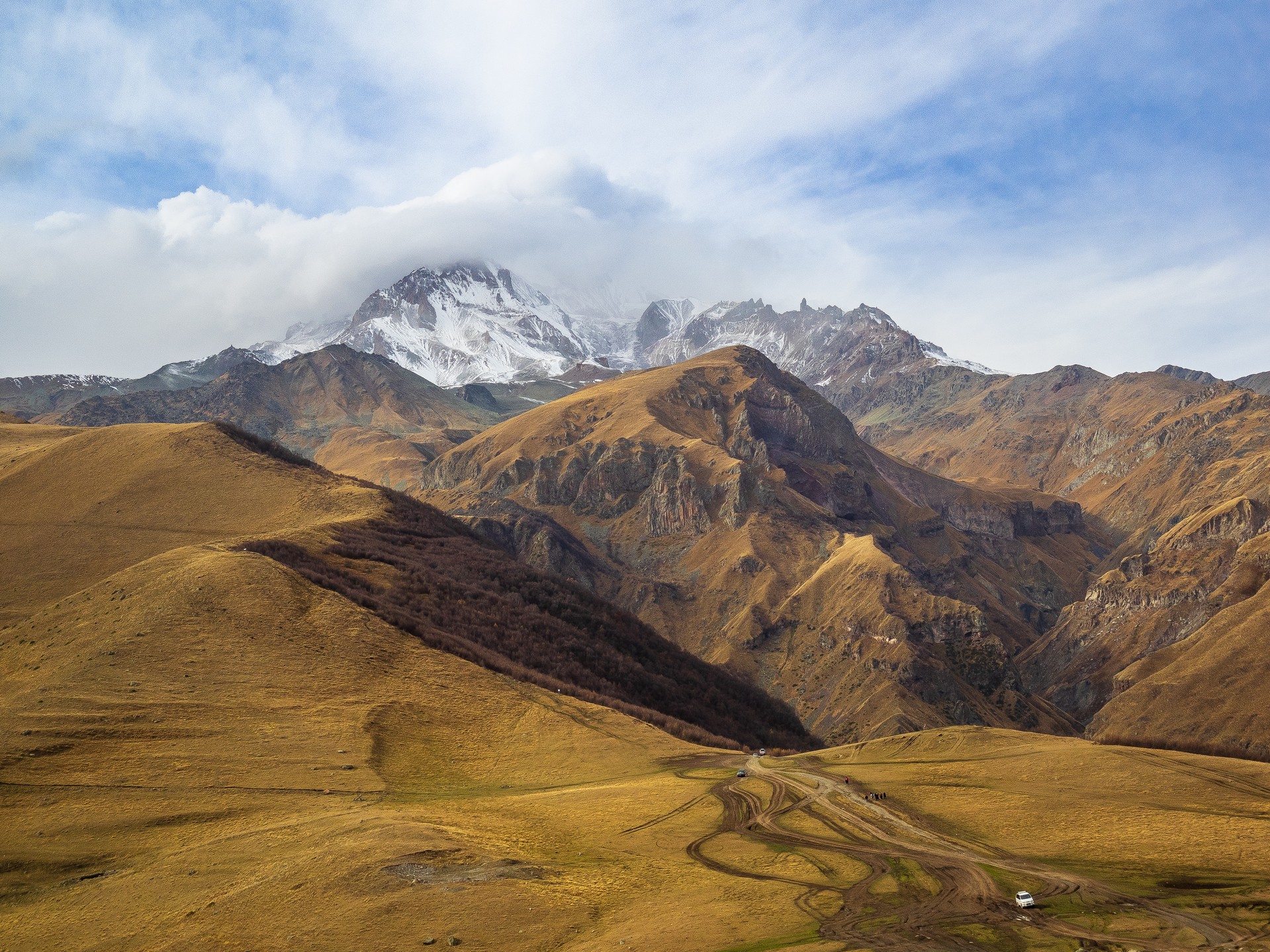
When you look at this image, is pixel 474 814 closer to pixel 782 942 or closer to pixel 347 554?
pixel 782 942

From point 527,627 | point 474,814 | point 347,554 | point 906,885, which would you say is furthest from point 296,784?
point 527,627

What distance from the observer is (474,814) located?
69500 mm

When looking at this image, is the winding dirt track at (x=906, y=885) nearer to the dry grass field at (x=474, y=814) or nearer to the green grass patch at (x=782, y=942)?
the dry grass field at (x=474, y=814)

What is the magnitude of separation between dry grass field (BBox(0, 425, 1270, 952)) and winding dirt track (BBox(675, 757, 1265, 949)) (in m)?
0.26

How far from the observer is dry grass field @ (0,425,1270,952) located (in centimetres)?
5119

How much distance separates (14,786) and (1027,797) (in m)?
76.7

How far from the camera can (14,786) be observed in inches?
2462

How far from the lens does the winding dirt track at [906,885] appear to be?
51219 millimetres

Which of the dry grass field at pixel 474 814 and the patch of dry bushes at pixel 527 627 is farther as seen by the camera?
the patch of dry bushes at pixel 527 627

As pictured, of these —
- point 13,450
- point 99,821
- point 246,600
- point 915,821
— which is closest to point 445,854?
point 99,821

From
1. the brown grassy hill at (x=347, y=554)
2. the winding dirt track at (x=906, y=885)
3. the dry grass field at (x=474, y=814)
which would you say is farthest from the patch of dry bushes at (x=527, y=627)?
the winding dirt track at (x=906, y=885)

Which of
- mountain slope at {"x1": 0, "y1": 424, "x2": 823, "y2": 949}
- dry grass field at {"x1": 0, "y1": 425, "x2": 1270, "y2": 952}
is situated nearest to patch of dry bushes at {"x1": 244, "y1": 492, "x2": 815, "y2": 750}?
mountain slope at {"x1": 0, "y1": 424, "x2": 823, "y2": 949}

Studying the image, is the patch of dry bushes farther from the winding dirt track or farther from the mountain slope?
the winding dirt track

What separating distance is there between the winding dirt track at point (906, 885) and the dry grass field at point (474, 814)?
0.26 metres
